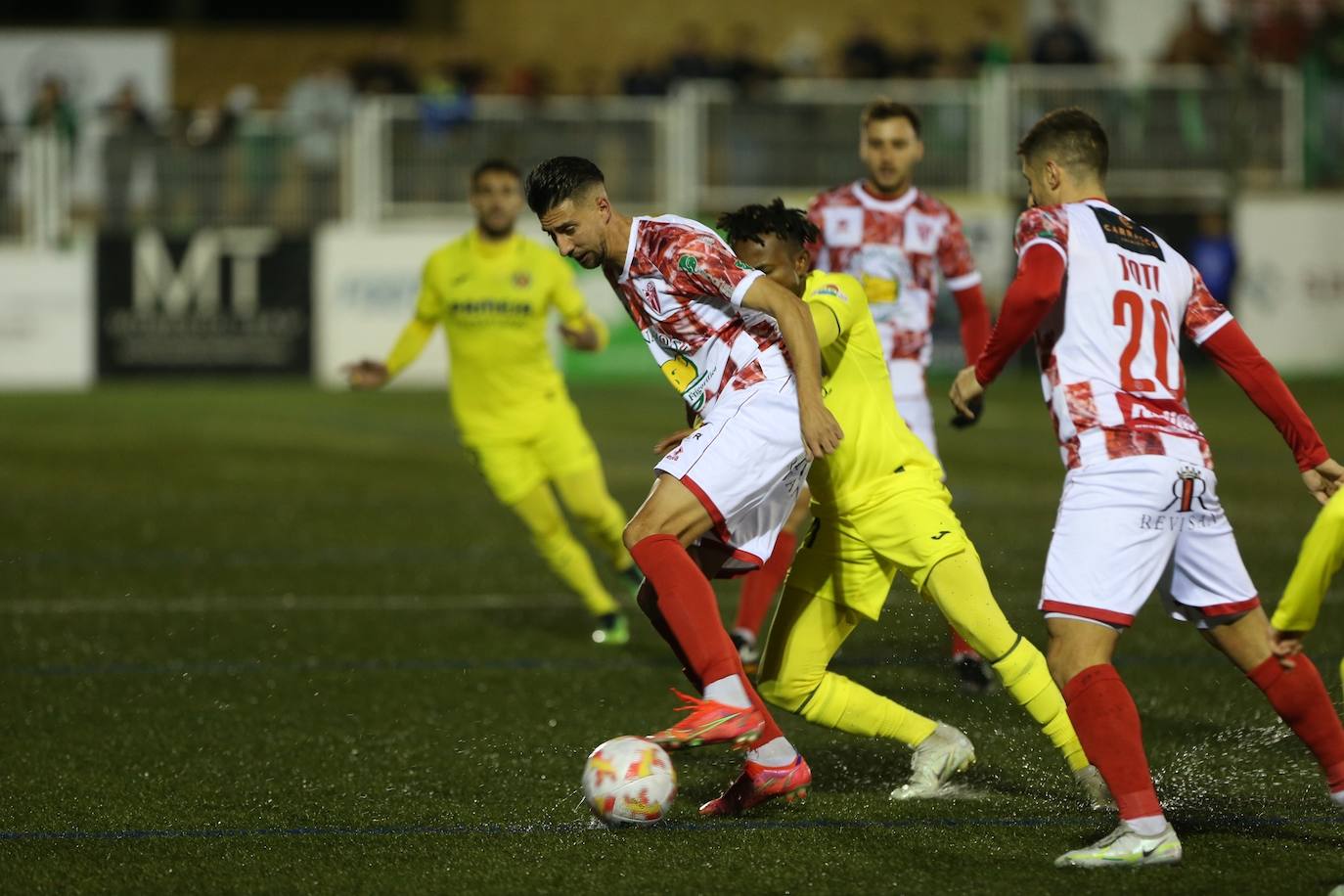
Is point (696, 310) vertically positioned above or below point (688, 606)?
above

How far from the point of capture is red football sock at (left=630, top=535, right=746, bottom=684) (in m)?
5.23

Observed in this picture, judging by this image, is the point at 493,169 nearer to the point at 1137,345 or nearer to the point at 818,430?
the point at 818,430

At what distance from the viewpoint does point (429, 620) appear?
9.02 m

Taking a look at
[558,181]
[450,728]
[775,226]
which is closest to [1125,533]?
[775,226]

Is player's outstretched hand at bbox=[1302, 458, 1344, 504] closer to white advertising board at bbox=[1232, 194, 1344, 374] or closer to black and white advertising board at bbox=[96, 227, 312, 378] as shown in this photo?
white advertising board at bbox=[1232, 194, 1344, 374]

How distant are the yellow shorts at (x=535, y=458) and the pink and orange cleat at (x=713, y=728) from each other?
360 cm

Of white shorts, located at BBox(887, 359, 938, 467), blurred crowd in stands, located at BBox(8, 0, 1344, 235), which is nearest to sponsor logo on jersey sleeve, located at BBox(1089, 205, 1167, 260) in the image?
white shorts, located at BBox(887, 359, 938, 467)

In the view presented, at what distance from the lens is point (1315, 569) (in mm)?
→ 4738

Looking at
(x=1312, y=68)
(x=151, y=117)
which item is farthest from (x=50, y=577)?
(x=1312, y=68)

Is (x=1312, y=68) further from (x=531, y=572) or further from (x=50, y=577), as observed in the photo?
(x=50, y=577)

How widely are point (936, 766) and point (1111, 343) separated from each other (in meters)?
1.43

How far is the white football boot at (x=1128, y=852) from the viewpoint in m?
4.71

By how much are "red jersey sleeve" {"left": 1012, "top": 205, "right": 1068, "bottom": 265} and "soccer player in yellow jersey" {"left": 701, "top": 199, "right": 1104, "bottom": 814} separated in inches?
29.6

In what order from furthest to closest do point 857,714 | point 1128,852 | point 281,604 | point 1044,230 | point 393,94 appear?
point 393,94, point 281,604, point 857,714, point 1044,230, point 1128,852
